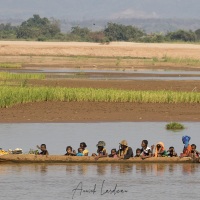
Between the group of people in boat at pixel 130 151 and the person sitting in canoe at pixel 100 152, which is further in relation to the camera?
the group of people in boat at pixel 130 151

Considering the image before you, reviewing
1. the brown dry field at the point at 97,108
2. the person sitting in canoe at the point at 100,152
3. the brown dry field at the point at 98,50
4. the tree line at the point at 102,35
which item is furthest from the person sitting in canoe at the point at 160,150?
the tree line at the point at 102,35

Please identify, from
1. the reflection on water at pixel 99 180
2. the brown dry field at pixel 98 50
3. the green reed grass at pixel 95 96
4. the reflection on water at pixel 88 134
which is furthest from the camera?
the brown dry field at pixel 98 50

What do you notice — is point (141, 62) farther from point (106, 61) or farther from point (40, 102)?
point (40, 102)

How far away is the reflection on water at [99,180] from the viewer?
59.1ft

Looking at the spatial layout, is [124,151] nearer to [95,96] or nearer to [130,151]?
[130,151]

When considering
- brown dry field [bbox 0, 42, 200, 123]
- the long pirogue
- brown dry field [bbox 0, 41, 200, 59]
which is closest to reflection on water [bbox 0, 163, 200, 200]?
the long pirogue

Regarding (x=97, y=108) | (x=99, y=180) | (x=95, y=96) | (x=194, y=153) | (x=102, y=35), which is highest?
(x=102, y=35)

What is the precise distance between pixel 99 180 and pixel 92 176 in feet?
1.63

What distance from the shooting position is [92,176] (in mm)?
19984

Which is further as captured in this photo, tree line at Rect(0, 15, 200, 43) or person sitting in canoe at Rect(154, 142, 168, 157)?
tree line at Rect(0, 15, 200, 43)

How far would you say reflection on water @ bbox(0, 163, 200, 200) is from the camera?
18016mm

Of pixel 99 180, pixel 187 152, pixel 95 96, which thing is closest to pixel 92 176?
pixel 99 180

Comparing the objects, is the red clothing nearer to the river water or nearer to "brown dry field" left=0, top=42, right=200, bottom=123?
the river water

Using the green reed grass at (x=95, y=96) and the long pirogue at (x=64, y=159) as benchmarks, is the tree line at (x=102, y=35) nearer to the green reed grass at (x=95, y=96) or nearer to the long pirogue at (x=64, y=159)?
the green reed grass at (x=95, y=96)
